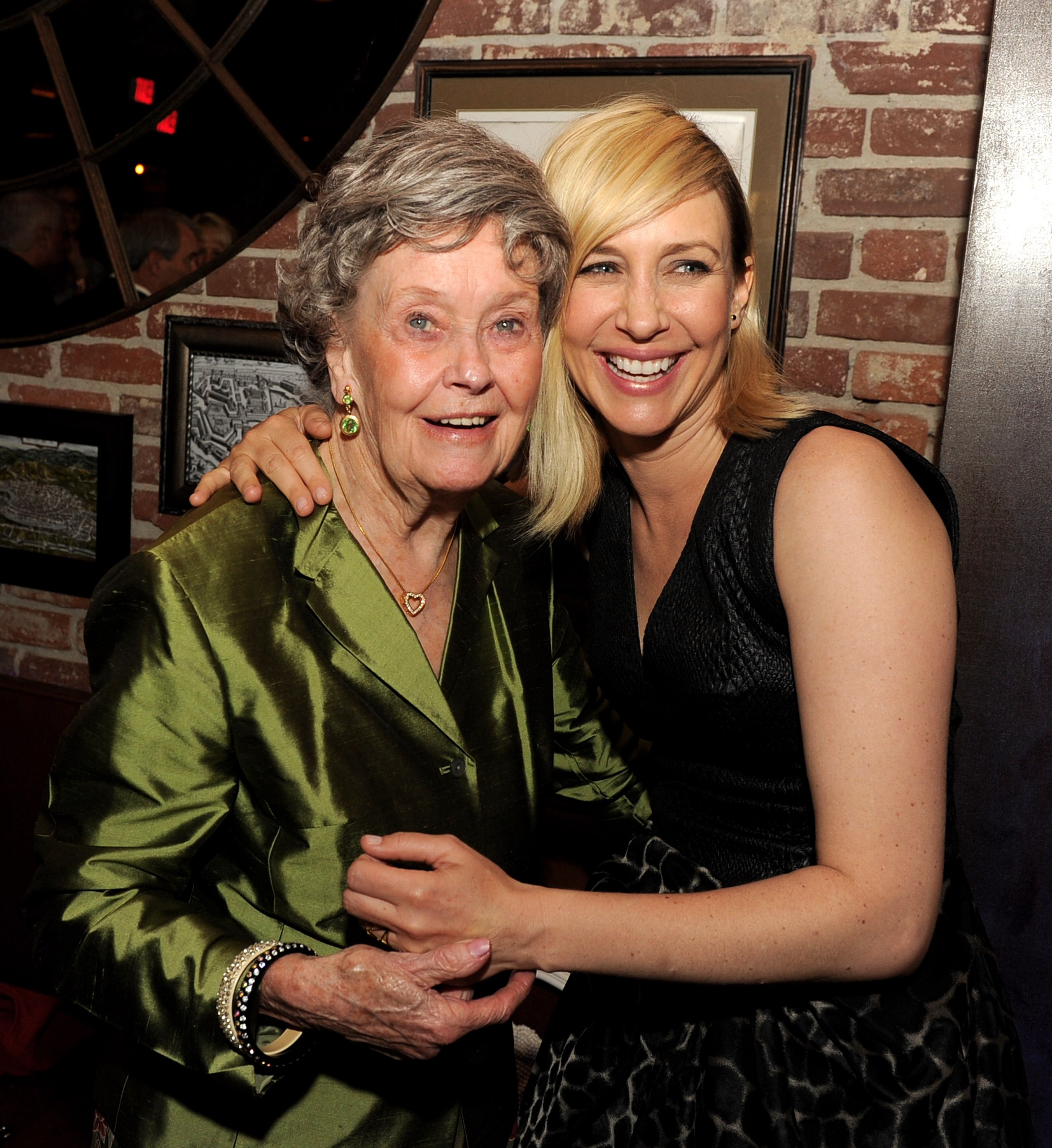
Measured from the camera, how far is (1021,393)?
158 cm

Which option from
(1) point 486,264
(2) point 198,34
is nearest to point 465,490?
(1) point 486,264

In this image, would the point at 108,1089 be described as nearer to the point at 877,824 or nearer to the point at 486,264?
the point at 877,824

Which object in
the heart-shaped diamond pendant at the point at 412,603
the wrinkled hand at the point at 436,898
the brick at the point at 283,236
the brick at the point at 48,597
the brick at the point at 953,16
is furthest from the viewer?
the brick at the point at 48,597

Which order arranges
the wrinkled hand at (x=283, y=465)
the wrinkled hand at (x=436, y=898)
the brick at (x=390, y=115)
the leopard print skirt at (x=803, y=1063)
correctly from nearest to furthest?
the wrinkled hand at (x=436, y=898) → the leopard print skirt at (x=803, y=1063) → the wrinkled hand at (x=283, y=465) → the brick at (x=390, y=115)

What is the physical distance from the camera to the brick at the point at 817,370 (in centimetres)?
208

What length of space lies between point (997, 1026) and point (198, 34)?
249 cm

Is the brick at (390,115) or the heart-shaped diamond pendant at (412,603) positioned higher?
the brick at (390,115)

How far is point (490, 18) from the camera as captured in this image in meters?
2.23

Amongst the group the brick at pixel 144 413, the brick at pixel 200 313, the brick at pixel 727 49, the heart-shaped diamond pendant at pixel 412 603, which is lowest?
the heart-shaped diamond pendant at pixel 412 603

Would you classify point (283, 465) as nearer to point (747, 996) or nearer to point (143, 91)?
point (747, 996)

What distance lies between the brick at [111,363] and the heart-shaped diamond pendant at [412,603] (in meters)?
1.46

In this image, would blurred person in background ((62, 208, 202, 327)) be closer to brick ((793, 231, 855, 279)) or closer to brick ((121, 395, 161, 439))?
brick ((121, 395, 161, 439))

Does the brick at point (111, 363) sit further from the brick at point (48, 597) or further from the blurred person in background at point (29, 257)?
the brick at point (48, 597)

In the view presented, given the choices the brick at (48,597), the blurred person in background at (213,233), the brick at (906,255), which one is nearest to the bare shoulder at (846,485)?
the brick at (906,255)
